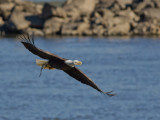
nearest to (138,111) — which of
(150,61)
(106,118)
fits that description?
(106,118)

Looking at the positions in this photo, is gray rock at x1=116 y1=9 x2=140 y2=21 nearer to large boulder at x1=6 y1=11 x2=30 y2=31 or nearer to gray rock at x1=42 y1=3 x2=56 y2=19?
gray rock at x1=42 y1=3 x2=56 y2=19

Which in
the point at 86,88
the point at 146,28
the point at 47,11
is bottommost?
the point at 86,88

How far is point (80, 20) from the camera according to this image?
45656 mm

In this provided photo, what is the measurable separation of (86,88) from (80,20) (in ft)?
87.3

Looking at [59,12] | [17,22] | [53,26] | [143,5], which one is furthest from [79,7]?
[17,22]

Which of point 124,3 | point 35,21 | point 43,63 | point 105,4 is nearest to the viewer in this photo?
point 43,63

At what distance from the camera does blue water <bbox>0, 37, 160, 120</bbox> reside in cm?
1541

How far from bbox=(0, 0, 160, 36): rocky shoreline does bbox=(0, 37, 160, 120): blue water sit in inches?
400

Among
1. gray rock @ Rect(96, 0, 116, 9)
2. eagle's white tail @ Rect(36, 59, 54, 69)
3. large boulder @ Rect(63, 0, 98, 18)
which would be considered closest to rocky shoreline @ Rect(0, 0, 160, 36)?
large boulder @ Rect(63, 0, 98, 18)

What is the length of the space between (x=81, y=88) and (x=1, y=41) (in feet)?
73.6

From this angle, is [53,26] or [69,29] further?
[53,26]

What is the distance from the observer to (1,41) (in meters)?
40.7

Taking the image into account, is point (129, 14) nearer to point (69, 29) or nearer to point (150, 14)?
point (150, 14)

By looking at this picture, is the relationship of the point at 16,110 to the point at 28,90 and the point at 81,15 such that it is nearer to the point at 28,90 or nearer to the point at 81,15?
the point at 28,90
